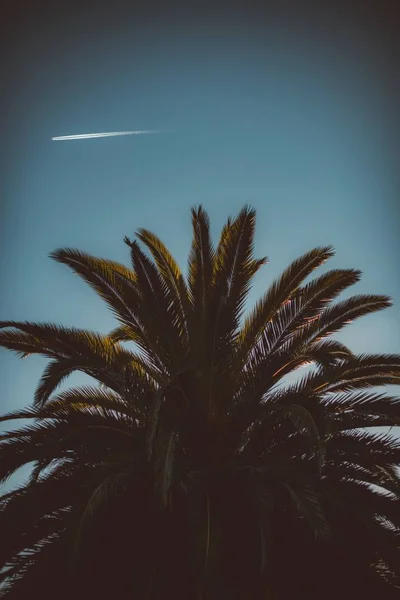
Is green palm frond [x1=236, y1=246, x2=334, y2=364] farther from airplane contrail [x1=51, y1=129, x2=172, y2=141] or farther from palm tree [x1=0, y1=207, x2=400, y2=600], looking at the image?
airplane contrail [x1=51, y1=129, x2=172, y2=141]

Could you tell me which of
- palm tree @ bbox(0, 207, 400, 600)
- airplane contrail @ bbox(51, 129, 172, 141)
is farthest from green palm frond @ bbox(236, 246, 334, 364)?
airplane contrail @ bbox(51, 129, 172, 141)

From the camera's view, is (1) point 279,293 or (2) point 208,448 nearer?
(2) point 208,448

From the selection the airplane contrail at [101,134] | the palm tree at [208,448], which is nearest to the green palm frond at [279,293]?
the palm tree at [208,448]

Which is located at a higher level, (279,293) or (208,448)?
(279,293)

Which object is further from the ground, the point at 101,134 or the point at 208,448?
the point at 101,134

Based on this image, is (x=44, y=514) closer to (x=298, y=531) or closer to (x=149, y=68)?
(x=298, y=531)

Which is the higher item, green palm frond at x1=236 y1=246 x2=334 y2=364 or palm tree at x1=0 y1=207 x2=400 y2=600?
green palm frond at x1=236 y1=246 x2=334 y2=364

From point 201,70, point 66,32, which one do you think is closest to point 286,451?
point 201,70

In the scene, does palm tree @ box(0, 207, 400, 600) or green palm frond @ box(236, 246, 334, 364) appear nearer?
palm tree @ box(0, 207, 400, 600)
